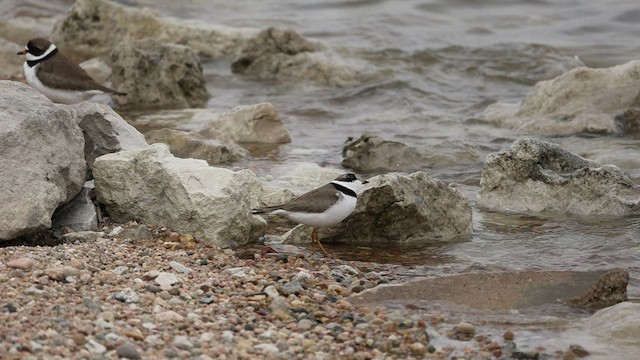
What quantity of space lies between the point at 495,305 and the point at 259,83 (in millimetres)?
10823

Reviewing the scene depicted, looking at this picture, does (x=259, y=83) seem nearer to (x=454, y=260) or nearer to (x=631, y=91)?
(x=631, y=91)

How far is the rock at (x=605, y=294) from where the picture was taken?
6984mm

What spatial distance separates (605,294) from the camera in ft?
23.0

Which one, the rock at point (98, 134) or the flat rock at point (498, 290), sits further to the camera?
the rock at point (98, 134)

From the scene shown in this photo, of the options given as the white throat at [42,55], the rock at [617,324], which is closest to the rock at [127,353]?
the rock at [617,324]

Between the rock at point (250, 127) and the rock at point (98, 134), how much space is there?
382cm

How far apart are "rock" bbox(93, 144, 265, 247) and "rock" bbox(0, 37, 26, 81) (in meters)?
8.18

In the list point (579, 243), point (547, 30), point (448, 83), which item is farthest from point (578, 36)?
point (579, 243)

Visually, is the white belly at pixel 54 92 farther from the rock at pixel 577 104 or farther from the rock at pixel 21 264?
the rock at pixel 577 104

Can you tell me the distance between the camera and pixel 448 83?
17312mm

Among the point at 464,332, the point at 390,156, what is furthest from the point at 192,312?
the point at 390,156

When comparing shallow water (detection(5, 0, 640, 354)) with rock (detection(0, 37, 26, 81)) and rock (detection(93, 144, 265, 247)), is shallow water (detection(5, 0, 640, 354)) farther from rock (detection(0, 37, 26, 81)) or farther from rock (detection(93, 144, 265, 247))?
rock (detection(0, 37, 26, 81))

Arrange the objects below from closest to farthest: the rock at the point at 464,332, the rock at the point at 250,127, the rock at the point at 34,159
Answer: the rock at the point at 464,332 < the rock at the point at 34,159 < the rock at the point at 250,127

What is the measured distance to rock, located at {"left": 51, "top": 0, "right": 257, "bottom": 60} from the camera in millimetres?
19031
